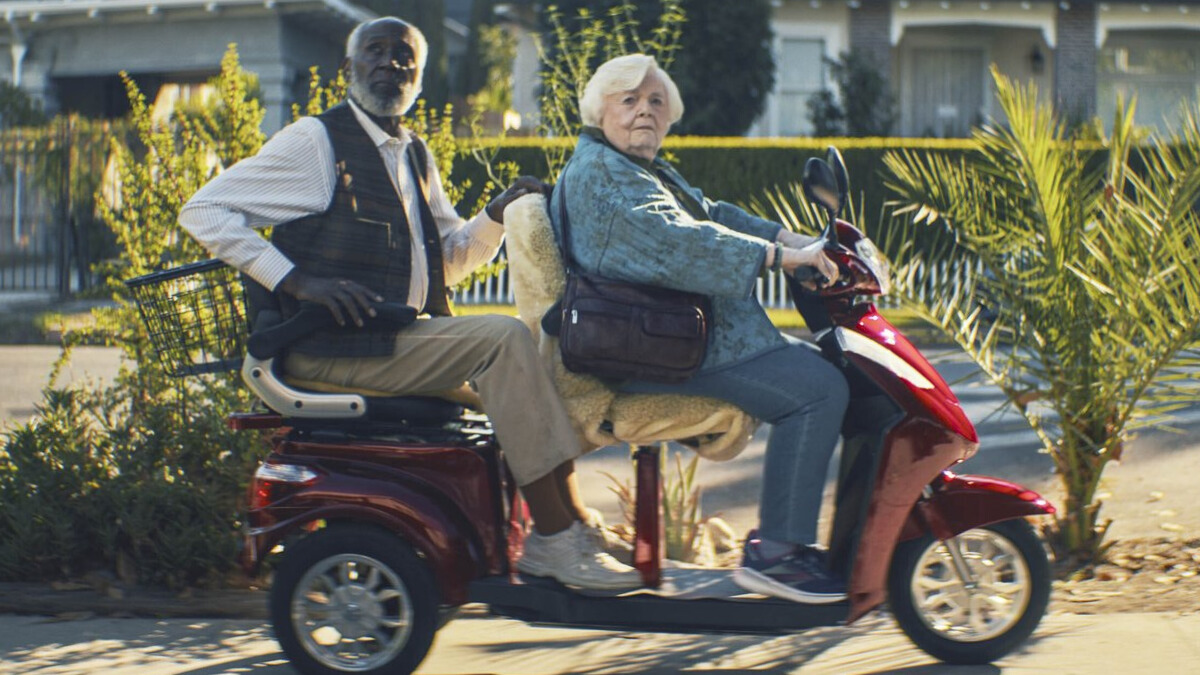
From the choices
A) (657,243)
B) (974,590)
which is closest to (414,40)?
(657,243)

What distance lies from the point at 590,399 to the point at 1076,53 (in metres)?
22.7

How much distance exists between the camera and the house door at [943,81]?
2630 centimetres

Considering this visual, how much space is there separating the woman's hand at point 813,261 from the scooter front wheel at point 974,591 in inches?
30.9

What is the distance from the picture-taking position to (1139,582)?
17.6ft

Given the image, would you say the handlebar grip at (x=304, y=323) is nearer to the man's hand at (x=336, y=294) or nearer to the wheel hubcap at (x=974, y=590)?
the man's hand at (x=336, y=294)

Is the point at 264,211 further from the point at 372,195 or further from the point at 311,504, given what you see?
the point at 311,504

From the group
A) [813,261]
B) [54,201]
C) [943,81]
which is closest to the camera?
[813,261]

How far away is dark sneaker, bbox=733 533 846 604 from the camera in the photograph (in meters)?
4.04

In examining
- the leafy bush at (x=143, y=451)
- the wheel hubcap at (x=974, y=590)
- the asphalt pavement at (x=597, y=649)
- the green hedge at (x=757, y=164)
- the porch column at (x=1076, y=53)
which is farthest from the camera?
the porch column at (x=1076, y=53)

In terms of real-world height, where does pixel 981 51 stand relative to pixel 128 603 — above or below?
above

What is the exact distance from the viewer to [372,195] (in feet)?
14.1

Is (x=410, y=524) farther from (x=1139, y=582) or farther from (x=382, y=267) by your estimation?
(x=1139, y=582)

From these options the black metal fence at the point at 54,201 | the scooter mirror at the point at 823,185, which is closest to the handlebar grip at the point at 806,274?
the scooter mirror at the point at 823,185

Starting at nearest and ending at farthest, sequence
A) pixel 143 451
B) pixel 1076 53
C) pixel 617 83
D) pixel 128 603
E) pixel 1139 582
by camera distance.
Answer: pixel 617 83
pixel 128 603
pixel 1139 582
pixel 143 451
pixel 1076 53
